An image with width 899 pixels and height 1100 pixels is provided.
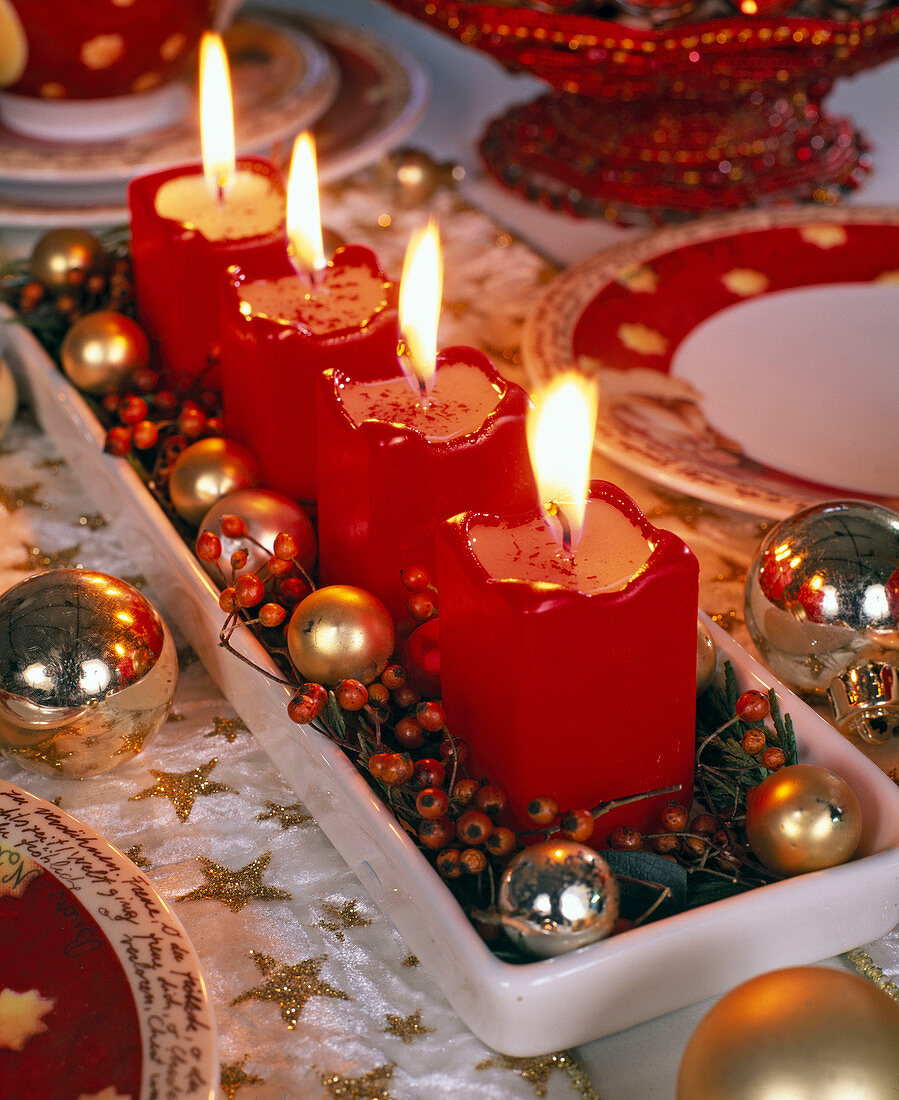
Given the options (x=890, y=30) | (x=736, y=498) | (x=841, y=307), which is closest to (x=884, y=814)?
(x=736, y=498)

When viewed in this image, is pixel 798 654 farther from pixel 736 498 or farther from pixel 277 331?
pixel 277 331

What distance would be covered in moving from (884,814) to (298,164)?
1.25 ft

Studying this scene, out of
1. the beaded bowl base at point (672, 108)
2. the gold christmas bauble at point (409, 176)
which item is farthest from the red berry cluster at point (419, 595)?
the gold christmas bauble at point (409, 176)

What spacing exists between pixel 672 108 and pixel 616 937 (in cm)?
73

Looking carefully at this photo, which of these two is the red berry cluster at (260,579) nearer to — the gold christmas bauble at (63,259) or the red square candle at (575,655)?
the red square candle at (575,655)

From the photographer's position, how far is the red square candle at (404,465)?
1.59ft

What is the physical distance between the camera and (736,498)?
0.59 meters

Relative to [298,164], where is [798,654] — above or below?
below

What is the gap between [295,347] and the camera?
22.0 inches

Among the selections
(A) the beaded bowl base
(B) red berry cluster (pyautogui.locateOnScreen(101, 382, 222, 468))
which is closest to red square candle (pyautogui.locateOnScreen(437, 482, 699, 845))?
(B) red berry cluster (pyautogui.locateOnScreen(101, 382, 222, 468))

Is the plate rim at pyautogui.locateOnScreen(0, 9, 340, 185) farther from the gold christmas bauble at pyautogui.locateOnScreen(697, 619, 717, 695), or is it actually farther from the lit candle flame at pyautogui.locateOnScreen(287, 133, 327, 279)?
the gold christmas bauble at pyautogui.locateOnScreen(697, 619, 717, 695)

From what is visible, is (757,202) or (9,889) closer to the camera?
(9,889)

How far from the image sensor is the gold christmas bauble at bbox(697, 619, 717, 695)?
47cm

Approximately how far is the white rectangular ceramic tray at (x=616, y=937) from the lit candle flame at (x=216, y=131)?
0.30m
